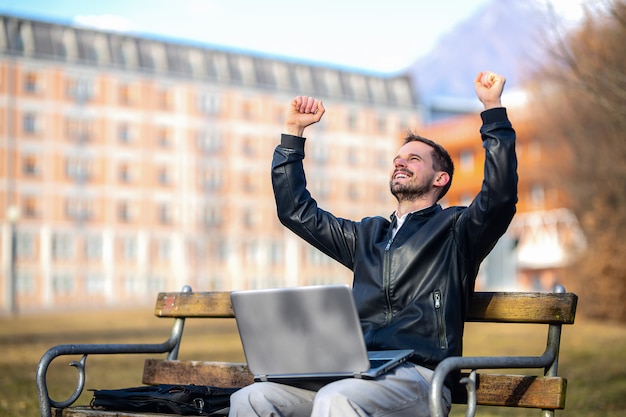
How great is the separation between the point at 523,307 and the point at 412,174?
82 cm

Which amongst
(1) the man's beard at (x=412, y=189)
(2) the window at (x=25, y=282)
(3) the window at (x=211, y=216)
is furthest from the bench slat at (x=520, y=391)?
(3) the window at (x=211, y=216)

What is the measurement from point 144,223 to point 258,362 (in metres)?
74.2

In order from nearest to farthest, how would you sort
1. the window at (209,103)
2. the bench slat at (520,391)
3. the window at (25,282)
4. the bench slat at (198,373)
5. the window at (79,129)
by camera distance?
1. the bench slat at (520,391)
2. the bench slat at (198,373)
3. the window at (25,282)
4. the window at (79,129)
5. the window at (209,103)

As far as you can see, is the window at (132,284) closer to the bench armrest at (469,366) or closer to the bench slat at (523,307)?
the bench slat at (523,307)

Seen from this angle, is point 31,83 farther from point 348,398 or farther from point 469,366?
point 469,366

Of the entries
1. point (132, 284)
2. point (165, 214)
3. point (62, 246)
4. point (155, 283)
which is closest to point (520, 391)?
point (62, 246)

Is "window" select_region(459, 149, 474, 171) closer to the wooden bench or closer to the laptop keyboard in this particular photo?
the wooden bench

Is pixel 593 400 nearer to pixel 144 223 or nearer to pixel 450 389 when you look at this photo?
pixel 450 389

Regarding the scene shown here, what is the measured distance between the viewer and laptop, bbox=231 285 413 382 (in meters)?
3.95

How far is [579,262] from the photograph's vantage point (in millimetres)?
31656

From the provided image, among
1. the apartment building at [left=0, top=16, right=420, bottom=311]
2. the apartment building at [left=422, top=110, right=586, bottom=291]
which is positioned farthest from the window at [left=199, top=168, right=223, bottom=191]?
the apartment building at [left=422, top=110, right=586, bottom=291]

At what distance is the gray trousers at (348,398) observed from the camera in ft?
13.2

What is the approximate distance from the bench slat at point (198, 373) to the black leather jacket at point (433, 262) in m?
0.92

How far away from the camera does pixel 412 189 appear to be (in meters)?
4.97
